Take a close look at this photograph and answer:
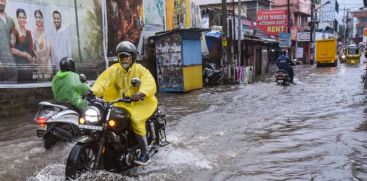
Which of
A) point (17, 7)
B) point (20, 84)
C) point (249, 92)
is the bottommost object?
point (249, 92)

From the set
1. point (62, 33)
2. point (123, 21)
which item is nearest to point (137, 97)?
point (62, 33)

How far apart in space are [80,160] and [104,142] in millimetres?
341

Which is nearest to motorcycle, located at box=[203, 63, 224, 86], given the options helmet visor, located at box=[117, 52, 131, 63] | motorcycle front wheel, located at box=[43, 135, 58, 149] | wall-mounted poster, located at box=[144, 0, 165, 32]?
wall-mounted poster, located at box=[144, 0, 165, 32]

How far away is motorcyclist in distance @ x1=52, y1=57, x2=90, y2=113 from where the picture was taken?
22.4 feet

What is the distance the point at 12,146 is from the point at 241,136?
174 inches

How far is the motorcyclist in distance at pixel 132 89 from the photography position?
5.17 m

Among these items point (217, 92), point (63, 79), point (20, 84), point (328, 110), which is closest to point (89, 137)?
point (63, 79)

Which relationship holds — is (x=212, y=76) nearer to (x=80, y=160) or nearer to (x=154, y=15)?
(x=154, y=15)

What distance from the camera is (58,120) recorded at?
6.36 metres

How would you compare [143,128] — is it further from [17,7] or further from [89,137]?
[17,7]

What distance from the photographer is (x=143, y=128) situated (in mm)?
5203

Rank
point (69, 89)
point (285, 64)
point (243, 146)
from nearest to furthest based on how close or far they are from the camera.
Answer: point (69, 89), point (243, 146), point (285, 64)

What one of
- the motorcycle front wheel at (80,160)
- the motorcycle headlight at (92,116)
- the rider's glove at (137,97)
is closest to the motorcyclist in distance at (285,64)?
the rider's glove at (137,97)

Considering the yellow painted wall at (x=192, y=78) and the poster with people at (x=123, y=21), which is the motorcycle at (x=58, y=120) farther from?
the yellow painted wall at (x=192, y=78)
